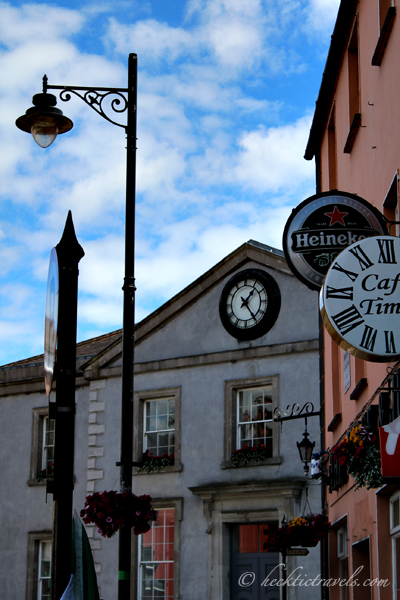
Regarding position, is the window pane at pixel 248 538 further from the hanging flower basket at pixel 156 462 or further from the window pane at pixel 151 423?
the window pane at pixel 151 423

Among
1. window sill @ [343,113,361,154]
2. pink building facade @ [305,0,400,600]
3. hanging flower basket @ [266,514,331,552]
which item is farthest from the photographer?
hanging flower basket @ [266,514,331,552]

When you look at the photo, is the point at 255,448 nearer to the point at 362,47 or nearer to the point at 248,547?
the point at 248,547

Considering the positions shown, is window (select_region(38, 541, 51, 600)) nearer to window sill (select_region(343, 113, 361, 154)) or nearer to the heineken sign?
window sill (select_region(343, 113, 361, 154))

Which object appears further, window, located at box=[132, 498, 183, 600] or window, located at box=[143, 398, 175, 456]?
window, located at box=[143, 398, 175, 456]

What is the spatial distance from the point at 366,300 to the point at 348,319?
202 mm

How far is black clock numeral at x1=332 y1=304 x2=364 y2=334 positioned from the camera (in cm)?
634

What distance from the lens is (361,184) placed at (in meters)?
10.7

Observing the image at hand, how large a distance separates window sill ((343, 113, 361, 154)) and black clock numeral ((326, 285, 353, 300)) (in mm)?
4664

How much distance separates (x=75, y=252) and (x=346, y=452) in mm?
3516

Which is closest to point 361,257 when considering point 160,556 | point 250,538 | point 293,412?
point 293,412

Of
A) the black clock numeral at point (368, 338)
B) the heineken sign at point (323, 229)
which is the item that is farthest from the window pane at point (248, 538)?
the black clock numeral at point (368, 338)

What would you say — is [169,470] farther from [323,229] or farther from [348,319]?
[348,319]

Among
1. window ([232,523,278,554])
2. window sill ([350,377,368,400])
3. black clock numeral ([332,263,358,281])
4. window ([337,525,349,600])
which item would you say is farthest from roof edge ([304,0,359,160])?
window ([232,523,278,554])

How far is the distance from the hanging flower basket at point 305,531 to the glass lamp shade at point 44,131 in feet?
23.6
